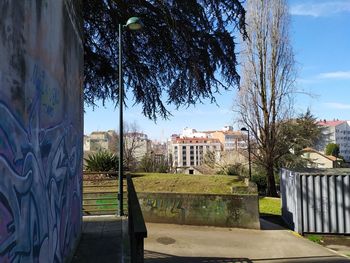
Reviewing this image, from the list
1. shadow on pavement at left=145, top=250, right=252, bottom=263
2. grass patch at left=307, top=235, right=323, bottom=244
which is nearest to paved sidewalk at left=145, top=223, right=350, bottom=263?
shadow on pavement at left=145, top=250, right=252, bottom=263

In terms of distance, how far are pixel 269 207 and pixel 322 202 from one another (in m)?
6.99

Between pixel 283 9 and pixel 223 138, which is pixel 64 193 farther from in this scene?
pixel 223 138

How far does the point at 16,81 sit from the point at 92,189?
1324 cm

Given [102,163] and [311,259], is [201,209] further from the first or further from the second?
[102,163]

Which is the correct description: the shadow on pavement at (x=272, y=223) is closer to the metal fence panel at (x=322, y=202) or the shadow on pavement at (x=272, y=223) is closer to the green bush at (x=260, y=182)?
the metal fence panel at (x=322, y=202)

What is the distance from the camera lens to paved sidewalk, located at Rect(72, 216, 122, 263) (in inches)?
315

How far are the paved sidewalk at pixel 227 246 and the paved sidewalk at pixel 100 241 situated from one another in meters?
0.97

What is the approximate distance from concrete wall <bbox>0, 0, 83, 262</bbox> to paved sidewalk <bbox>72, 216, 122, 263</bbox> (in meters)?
0.48

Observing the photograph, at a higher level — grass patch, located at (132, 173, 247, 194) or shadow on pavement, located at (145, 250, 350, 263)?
grass patch, located at (132, 173, 247, 194)

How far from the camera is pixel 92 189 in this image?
54.9 feet

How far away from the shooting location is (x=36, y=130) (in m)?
4.82

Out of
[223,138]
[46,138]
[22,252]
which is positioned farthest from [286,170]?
[223,138]

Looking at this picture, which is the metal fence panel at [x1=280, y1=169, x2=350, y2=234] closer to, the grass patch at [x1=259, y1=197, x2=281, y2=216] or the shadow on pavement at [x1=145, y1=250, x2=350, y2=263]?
the shadow on pavement at [x1=145, y1=250, x2=350, y2=263]

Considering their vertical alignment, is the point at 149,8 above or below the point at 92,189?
above
